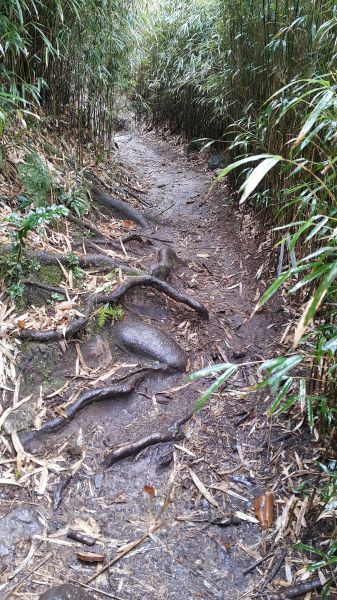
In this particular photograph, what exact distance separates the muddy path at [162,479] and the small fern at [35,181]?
2.53 ft

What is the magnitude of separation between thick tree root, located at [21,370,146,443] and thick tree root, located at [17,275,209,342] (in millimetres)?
296

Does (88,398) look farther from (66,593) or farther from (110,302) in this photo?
(66,593)

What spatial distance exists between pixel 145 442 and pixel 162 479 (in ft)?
0.53

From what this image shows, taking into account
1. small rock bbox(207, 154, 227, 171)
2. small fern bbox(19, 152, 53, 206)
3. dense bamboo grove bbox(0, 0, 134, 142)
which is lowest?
small rock bbox(207, 154, 227, 171)

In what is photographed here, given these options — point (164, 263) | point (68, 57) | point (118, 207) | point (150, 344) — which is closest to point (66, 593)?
point (150, 344)

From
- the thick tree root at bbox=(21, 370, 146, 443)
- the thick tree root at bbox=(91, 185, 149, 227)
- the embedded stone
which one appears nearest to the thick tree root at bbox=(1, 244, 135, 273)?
the thick tree root at bbox=(21, 370, 146, 443)

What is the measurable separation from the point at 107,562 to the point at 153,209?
132 inches

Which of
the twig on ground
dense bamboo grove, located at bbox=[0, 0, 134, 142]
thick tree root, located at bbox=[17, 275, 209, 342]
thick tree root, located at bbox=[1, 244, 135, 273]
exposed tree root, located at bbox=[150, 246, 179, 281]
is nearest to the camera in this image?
the twig on ground

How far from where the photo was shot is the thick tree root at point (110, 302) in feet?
6.82

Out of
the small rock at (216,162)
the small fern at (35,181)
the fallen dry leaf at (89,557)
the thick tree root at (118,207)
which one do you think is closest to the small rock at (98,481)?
the fallen dry leaf at (89,557)

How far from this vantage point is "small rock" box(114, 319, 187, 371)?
2293 millimetres

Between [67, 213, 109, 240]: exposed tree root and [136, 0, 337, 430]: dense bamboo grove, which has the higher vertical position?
[136, 0, 337, 430]: dense bamboo grove

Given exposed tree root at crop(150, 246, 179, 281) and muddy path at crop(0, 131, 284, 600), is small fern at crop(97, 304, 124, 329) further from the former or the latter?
exposed tree root at crop(150, 246, 179, 281)

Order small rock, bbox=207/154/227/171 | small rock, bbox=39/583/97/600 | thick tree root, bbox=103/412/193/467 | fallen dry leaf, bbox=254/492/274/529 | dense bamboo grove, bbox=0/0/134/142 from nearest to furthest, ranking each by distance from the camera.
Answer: small rock, bbox=39/583/97/600
fallen dry leaf, bbox=254/492/274/529
thick tree root, bbox=103/412/193/467
dense bamboo grove, bbox=0/0/134/142
small rock, bbox=207/154/227/171
